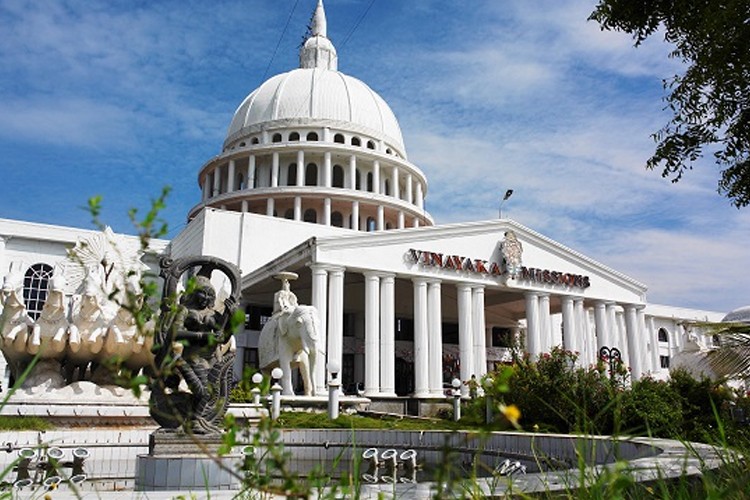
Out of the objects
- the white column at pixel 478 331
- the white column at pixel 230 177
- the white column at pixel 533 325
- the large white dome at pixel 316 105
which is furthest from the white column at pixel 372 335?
the large white dome at pixel 316 105

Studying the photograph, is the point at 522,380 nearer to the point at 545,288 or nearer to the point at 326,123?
the point at 545,288

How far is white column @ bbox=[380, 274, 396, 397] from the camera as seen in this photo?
31.0 meters

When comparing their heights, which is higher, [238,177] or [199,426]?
[238,177]

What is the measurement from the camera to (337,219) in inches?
2061

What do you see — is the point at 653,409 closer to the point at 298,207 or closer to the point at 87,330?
the point at 87,330

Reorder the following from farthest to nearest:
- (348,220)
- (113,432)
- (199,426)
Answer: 1. (348,220)
2. (113,432)
3. (199,426)

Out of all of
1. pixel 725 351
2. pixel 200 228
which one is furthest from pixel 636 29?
pixel 200 228

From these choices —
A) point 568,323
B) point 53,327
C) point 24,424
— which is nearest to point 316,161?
point 568,323

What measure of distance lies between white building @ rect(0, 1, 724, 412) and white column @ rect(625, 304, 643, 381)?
9cm

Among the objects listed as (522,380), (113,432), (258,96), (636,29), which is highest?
(258,96)

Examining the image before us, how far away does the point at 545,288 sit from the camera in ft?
123

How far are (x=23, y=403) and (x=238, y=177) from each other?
141ft

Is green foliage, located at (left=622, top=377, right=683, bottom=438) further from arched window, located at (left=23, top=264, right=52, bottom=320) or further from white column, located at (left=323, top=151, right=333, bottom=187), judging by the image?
arched window, located at (left=23, top=264, right=52, bottom=320)

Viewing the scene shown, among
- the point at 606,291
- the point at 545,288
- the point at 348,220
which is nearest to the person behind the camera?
the point at 545,288
